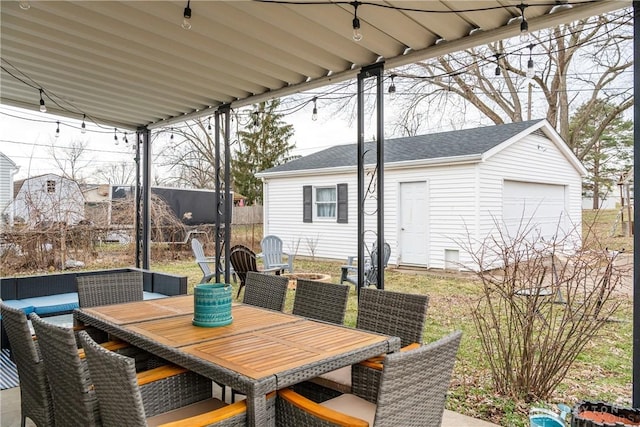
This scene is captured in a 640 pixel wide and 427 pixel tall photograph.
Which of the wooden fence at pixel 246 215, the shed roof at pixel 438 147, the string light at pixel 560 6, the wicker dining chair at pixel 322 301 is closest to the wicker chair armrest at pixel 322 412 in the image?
the wicker dining chair at pixel 322 301

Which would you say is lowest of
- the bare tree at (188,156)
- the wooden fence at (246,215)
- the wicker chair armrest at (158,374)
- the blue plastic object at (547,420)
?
the blue plastic object at (547,420)

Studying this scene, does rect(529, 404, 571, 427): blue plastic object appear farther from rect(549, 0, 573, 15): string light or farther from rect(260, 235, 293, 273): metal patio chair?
rect(260, 235, 293, 273): metal patio chair

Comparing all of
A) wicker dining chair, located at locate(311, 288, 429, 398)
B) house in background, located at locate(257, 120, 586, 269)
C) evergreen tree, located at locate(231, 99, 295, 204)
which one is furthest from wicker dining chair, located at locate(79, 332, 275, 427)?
evergreen tree, located at locate(231, 99, 295, 204)

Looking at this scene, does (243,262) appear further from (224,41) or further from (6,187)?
(6,187)

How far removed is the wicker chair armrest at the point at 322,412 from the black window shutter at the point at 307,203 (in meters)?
9.23

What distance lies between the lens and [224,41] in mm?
3443

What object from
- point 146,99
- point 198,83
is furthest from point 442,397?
point 146,99

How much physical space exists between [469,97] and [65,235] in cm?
940

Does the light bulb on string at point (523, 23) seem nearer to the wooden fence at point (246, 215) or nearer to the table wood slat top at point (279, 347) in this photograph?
the table wood slat top at point (279, 347)

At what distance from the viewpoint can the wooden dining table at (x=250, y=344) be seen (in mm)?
1711

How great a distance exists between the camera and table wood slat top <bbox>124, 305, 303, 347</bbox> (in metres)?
2.20

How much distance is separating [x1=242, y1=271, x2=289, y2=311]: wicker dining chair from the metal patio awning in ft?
6.06

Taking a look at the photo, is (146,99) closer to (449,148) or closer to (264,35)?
(264,35)

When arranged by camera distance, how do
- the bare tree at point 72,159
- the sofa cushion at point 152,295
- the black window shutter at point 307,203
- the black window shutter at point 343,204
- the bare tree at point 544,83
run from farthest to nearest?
1. the black window shutter at point 307,203
2. the black window shutter at point 343,204
3. the bare tree at point 72,159
4. the bare tree at point 544,83
5. the sofa cushion at point 152,295
